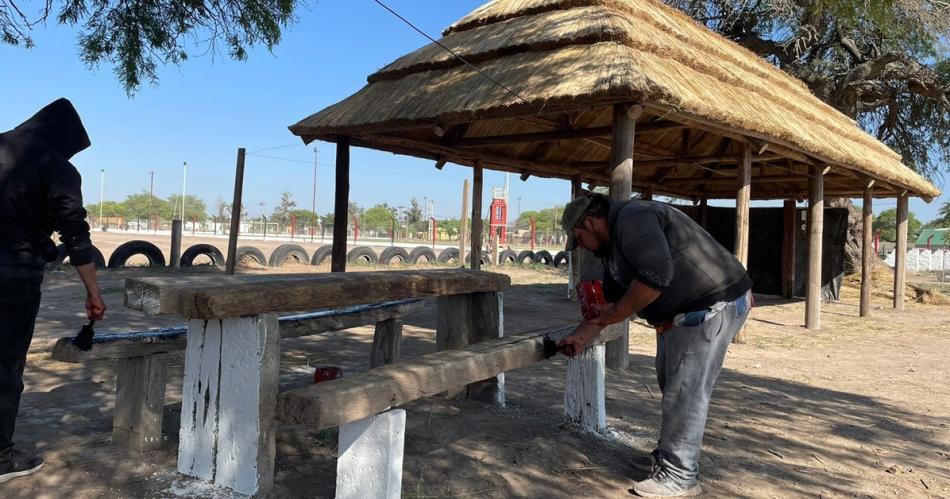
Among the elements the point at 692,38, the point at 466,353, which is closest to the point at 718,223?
the point at 692,38

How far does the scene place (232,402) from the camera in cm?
285

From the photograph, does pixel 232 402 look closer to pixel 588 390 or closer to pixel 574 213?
pixel 574 213

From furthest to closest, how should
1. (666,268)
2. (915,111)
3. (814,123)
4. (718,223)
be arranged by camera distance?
1. (915,111)
2. (718,223)
3. (814,123)
4. (666,268)

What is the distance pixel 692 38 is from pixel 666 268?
6.95 meters

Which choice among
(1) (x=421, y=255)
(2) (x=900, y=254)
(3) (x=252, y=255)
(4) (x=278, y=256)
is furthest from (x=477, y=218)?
(1) (x=421, y=255)

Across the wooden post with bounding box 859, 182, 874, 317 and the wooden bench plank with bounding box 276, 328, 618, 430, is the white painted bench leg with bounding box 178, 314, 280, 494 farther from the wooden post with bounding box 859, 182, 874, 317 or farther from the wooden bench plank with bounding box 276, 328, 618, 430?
the wooden post with bounding box 859, 182, 874, 317

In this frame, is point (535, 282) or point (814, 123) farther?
point (535, 282)

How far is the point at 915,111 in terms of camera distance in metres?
18.1

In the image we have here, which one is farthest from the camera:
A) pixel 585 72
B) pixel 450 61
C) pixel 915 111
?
pixel 915 111

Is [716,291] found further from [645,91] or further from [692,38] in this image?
[692,38]

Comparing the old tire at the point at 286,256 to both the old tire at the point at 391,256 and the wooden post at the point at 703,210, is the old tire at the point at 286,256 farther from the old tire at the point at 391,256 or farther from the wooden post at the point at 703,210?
the wooden post at the point at 703,210

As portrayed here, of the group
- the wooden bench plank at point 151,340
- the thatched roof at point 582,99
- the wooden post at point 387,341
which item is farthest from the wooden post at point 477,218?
the wooden bench plank at point 151,340

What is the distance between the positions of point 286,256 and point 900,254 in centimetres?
1395

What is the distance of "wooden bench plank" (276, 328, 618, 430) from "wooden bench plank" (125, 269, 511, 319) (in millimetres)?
445
